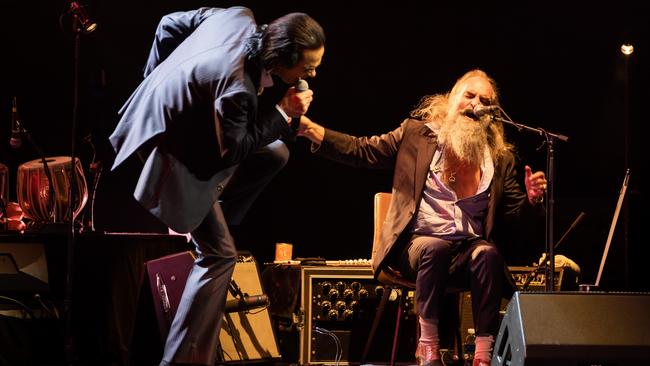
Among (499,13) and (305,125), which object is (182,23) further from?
(499,13)

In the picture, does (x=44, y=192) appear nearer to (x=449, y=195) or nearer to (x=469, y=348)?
(x=449, y=195)

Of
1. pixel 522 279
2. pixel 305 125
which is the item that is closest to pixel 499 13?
pixel 522 279

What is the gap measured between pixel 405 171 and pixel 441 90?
179 cm

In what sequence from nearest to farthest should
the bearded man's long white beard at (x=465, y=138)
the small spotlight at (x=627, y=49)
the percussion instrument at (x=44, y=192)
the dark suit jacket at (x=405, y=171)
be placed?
1. the dark suit jacket at (x=405, y=171)
2. the bearded man's long white beard at (x=465, y=138)
3. the percussion instrument at (x=44, y=192)
4. the small spotlight at (x=627, y=49)

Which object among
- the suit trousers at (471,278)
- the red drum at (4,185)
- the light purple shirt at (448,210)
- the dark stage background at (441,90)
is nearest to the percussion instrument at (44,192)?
the red drum at (4,185)

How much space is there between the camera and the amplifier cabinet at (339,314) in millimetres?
4500

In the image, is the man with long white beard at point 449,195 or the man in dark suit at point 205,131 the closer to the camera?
the man in dark suit at point 205,131

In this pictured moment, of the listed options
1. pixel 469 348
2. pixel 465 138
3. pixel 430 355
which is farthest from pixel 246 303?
pixel 465 138

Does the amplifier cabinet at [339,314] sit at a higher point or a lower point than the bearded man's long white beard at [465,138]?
lower

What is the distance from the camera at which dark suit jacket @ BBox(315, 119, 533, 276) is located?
3.78 meters

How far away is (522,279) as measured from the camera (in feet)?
14.6

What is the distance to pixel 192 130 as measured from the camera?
2.88 metres

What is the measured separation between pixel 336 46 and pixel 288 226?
1.31 meters

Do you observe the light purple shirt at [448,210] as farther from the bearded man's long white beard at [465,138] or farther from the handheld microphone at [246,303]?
the handheld microphone at [246,303]
